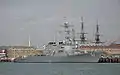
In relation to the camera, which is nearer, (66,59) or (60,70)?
(60,70)

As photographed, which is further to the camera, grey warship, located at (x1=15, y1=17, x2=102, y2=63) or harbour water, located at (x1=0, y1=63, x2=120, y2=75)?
grey warship, located at (x1=15, y1=17, x2=102, y2=63)

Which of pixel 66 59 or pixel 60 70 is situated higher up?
pixel 60 70

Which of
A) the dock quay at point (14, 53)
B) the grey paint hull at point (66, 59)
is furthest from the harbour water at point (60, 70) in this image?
the dock quay at point (14, 53)

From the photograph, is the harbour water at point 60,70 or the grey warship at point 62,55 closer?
the harbour water at point 60,70

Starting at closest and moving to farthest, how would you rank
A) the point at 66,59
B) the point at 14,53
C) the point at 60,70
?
1. the point at 60,70
2. the point at 66,59
3. the point at 14,53

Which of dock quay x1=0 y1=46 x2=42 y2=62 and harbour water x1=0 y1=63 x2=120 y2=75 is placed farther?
dock quay x1=0 y1=46 x2=42 y2=62

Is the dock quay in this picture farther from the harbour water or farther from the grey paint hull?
the harbour water

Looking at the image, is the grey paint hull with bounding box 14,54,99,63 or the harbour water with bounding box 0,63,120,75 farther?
the grey paint hull with bounding box 14,54,99,63

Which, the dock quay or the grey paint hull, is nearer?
the grey paint hull

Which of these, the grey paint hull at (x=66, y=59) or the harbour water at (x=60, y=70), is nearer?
the harbour water at (x=60, y=70)

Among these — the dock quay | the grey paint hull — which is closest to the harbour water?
the grey paint hull

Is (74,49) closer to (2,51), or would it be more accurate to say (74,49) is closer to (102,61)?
(102,61)

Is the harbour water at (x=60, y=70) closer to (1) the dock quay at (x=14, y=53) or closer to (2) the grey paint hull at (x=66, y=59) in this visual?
(2) the grey paint hull at (x=66, y=59)

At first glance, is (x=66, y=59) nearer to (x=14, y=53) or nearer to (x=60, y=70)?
(x=14, y=53)
